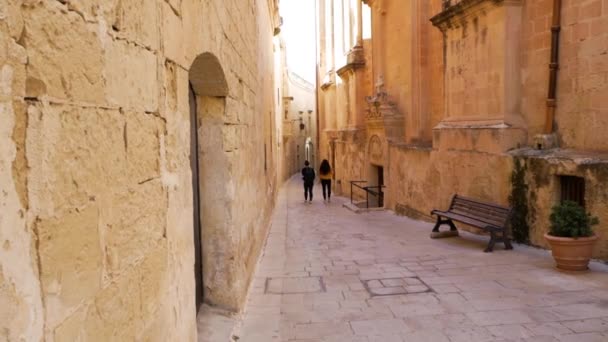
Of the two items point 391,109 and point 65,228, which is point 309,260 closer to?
point 65,228

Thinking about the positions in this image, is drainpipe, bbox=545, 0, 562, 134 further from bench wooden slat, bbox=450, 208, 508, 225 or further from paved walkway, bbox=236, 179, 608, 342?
paved walkway, bbox=236, 179, 608, 342

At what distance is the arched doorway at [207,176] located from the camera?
4133mm

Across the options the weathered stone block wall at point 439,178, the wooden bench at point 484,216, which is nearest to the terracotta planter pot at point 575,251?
the wooden bench at point 484,216

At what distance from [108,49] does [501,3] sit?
837 cm

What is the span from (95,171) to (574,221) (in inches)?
234

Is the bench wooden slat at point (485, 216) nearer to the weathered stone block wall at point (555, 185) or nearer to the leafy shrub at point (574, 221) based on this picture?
the weathered stone block wall at point (555, 185)

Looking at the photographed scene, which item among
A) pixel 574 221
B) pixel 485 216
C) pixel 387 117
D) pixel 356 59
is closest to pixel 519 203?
pixel 485 216

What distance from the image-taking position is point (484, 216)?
8.07 metres

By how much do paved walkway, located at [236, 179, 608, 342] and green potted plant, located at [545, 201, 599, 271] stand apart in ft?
0.64

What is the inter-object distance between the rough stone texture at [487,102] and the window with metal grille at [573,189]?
114 mm

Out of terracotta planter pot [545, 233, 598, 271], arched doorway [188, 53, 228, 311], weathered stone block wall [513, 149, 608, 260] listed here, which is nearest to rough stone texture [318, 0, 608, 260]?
weathered stone block wall [513, 149, 608, 260]

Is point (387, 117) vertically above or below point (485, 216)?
above

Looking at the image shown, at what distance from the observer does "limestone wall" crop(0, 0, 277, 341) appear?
1.12 meters

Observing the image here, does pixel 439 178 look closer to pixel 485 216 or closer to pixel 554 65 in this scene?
pixel 485 216
